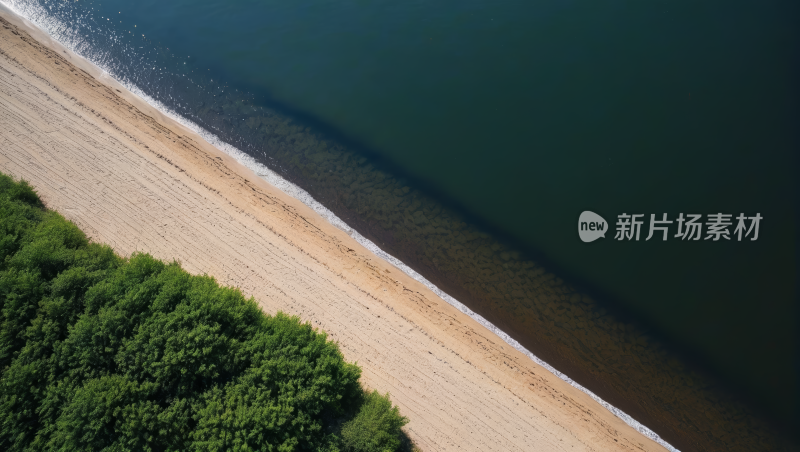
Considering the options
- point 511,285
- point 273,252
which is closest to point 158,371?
point 273,252

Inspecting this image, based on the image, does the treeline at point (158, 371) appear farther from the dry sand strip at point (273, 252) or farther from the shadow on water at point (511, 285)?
the shadow on water at point (511, 285)

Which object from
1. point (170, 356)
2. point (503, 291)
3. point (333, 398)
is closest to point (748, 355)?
point (503, 291)

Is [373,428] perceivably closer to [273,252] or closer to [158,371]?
[158,371]

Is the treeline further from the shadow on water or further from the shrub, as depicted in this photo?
the shadow on water

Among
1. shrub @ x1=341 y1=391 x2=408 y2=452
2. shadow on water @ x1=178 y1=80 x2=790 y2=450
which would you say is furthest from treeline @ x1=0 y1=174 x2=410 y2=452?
shadow on water @ x1=178 y1=80 x2=790 y2=450

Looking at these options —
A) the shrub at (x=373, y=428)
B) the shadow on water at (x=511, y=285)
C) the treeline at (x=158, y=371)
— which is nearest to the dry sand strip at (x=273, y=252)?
the shadow on water at (x=511, y=285)

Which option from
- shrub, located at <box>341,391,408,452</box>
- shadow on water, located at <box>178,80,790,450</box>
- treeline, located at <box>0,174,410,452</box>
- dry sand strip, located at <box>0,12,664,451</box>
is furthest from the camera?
shadow on water, located at <box>178,80,790,450</box>
